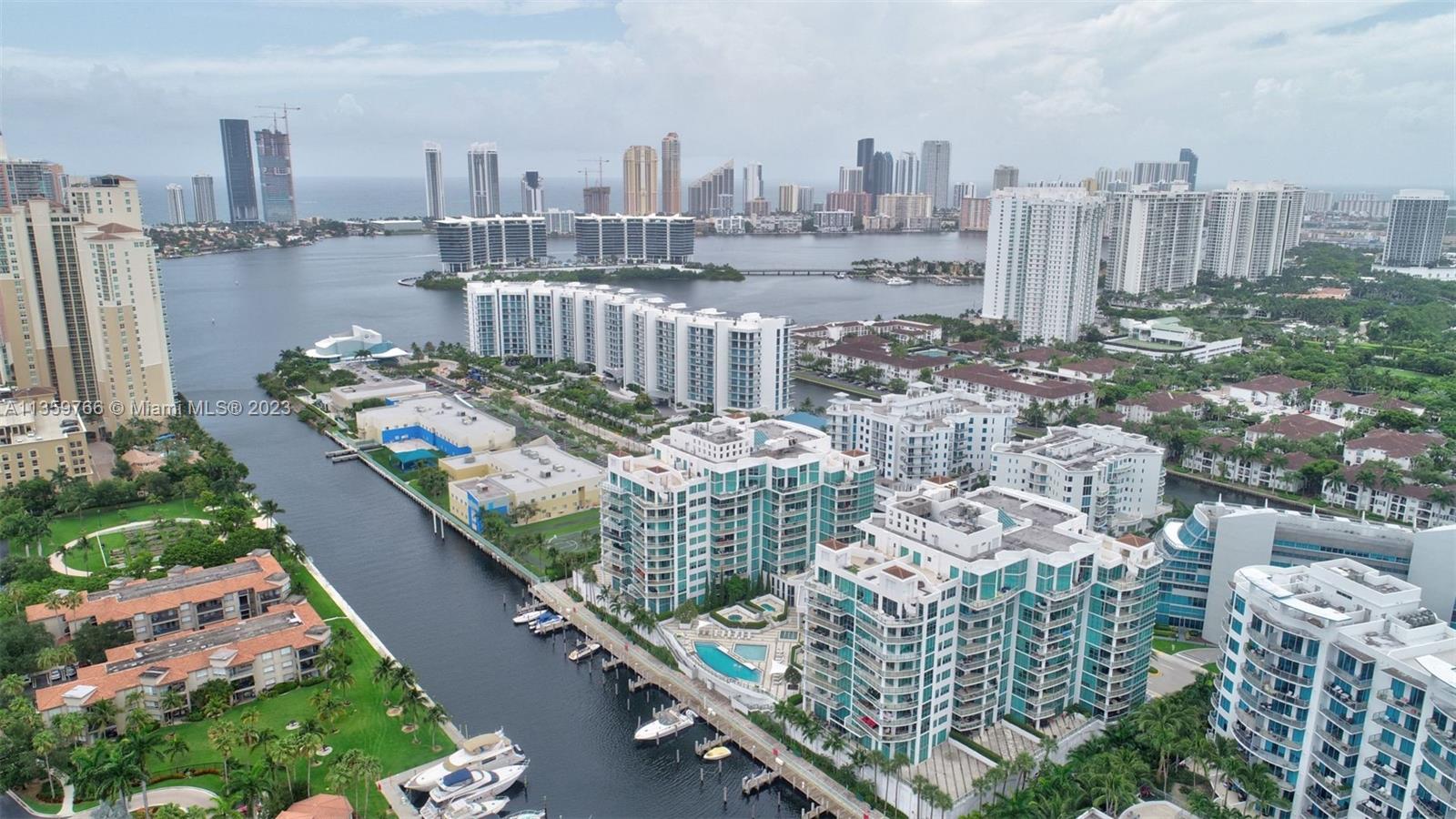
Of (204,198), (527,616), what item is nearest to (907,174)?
(204,198)

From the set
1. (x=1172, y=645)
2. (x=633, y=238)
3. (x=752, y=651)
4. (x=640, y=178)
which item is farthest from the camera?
(x=640, y=178)

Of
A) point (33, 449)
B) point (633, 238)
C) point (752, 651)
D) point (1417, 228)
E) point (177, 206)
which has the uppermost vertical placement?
point (177, 206)

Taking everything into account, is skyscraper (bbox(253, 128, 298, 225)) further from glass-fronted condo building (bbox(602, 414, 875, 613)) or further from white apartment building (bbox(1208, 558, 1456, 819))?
white apartment building (bbox(1208, 558, 1456, 819))

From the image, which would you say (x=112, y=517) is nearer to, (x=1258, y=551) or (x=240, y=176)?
(x=1258, y=551)

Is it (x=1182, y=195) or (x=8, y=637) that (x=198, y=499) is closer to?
(x=8, y=637)

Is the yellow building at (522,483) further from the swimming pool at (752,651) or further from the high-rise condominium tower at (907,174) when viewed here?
the high-rise condominium tower at (907,174)

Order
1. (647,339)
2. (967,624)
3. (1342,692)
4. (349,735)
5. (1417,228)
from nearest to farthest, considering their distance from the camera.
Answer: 1. (1342,692)
2. (967,624)
3. (349,735)
4. (647,339)
5. (1417,228)
